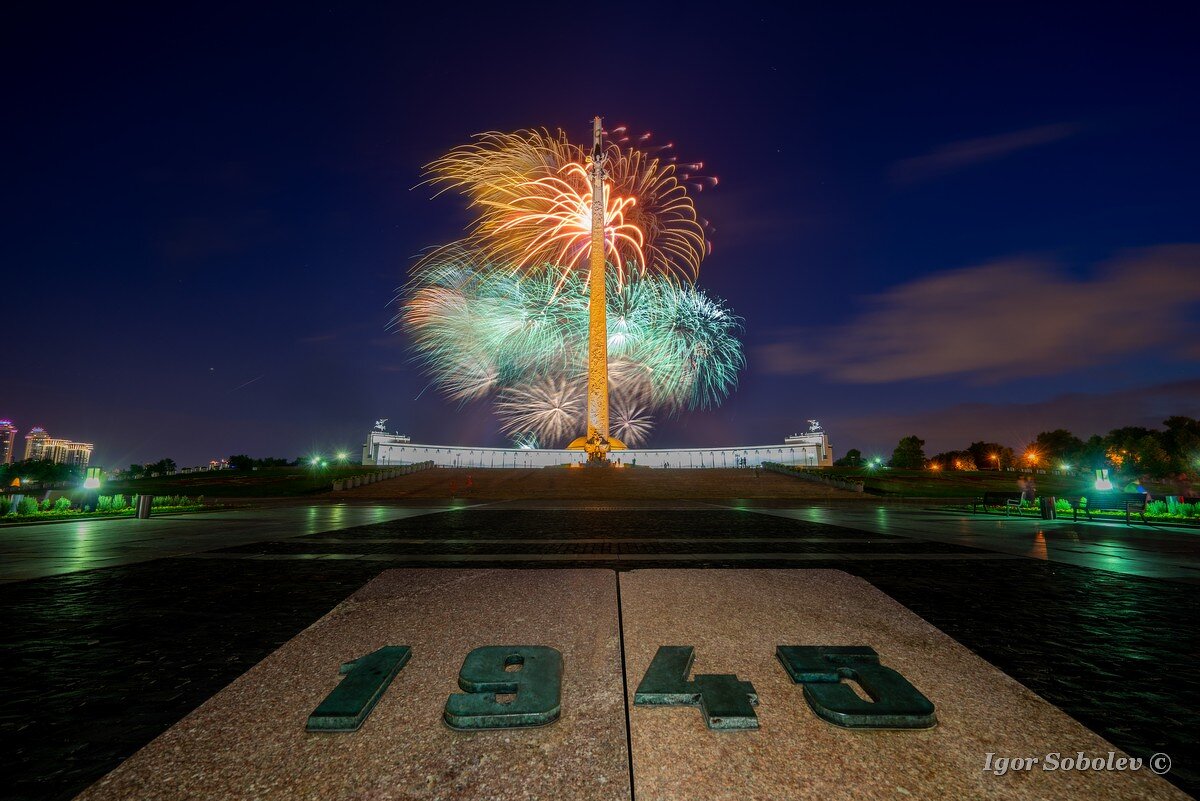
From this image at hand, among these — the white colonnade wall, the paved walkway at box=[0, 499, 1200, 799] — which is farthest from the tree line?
the paved walkway at box=[0, 499, 1200, 799]

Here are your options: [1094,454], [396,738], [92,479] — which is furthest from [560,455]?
[1094,454]

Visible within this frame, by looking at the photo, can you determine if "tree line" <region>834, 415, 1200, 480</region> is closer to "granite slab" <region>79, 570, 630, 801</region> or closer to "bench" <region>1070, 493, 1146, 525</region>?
"bench" <region>1070, 493, 1146, 525</region>

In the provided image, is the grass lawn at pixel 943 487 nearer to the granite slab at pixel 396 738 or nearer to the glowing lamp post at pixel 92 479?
the granite slab at pixel 396 738

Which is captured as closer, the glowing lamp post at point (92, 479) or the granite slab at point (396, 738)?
the granite slab at point (396, 738)

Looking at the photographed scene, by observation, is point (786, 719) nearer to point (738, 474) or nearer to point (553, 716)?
point (553, 716)

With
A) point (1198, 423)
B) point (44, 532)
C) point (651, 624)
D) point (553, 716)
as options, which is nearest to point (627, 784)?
point (553, 716)

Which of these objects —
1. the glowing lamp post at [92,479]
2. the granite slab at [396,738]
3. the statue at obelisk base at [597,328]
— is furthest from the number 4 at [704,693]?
the statue at obelisk base at [597,328]

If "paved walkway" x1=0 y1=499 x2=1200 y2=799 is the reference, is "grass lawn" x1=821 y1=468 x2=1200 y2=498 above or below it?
above
